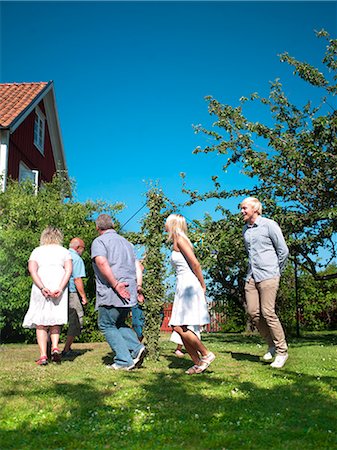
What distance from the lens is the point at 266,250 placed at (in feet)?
22.4

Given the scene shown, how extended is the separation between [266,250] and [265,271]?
270mm

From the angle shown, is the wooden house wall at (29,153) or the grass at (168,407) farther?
the wooden house wall at (29,153)

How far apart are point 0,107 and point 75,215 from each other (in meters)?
9.37

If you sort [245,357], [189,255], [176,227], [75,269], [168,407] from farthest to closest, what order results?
[75,269]
[245,357]
[176,227]
[189,255]
[168,407]

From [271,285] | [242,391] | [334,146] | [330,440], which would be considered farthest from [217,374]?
[334,146]

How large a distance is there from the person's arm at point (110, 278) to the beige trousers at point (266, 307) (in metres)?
1.68

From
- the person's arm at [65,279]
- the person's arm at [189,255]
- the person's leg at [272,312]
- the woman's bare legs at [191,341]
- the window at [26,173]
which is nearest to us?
the woman's bare legs at [191,341]

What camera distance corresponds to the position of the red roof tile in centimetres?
1871

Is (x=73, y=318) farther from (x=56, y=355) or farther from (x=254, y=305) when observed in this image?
(x=254, y=305)

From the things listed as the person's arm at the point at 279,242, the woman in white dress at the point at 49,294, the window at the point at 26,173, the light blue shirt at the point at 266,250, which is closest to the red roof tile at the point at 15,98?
the window at the point at 26,173

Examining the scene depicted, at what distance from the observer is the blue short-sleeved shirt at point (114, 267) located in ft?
20.9

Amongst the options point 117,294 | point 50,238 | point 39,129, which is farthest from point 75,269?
point 39,129

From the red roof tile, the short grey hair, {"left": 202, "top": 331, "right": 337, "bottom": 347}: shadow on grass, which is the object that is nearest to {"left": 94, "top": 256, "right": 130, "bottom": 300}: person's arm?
the short grey hair

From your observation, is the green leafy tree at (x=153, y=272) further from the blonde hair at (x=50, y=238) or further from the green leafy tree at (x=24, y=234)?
the green leafy tree at (x=24, y=234)
